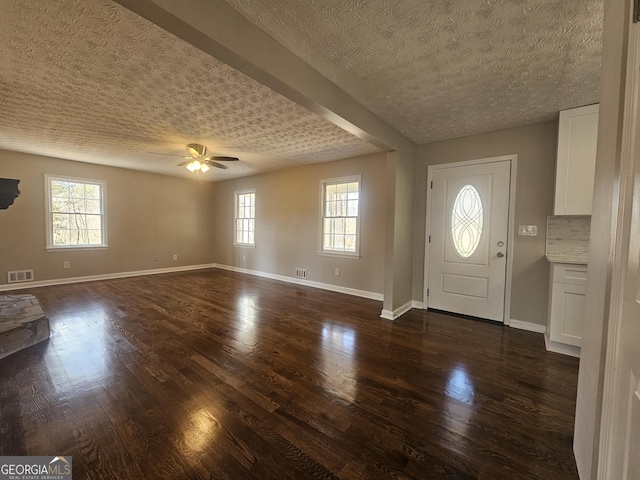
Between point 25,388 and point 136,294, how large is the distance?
2.77 meters

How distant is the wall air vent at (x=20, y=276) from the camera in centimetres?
457

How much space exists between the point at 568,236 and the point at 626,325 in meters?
2.81

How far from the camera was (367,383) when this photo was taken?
6.73 ft

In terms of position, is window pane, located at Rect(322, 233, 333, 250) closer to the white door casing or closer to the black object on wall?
the black object on wall

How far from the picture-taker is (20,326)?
2.48 m

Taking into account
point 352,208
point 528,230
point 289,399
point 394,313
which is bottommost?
point 289,399

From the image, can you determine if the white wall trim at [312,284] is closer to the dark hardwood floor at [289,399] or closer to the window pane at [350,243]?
the window pane at [350,243]

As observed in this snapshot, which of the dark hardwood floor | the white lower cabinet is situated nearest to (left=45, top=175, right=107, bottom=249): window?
the dark hardwood floor

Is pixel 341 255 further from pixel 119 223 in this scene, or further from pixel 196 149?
pixel 119 223

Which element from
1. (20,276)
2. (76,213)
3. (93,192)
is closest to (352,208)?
(93,192)

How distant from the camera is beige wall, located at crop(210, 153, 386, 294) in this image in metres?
4.48

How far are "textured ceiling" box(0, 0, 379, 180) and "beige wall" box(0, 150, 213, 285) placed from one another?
2.12 feet

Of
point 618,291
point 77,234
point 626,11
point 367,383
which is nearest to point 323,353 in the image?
point 367,383

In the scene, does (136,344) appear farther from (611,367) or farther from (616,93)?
(616,93)
